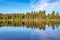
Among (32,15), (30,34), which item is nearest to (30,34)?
(30,34)

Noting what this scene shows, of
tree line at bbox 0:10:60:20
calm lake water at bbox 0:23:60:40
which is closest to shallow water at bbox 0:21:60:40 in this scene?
calm lake water at bbox 0:23:60:40

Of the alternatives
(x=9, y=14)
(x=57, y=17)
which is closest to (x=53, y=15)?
(x=57, y=17)

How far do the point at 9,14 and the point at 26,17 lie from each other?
17338 mm

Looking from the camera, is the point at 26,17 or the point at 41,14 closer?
the point at 41,14

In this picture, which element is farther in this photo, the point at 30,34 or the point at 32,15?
the point at 32,15

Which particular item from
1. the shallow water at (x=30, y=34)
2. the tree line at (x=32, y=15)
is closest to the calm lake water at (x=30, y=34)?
the shallow water at (x=30, y=34)

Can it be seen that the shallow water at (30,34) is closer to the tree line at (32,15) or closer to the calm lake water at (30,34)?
the calm lake water at (30,34)

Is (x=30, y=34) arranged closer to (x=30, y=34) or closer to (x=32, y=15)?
(x=30, y=34)

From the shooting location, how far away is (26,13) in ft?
375

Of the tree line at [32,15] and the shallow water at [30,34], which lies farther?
the tree line at [32,15]

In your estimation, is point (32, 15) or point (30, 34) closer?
point (30, 34)

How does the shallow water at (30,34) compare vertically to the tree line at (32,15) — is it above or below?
below

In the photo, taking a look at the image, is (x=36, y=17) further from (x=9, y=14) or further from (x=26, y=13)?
(x=9, y=14)

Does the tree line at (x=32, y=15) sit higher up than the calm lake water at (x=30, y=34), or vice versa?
the tree line at (x=32, y=15)
